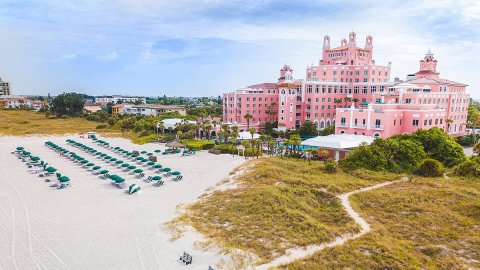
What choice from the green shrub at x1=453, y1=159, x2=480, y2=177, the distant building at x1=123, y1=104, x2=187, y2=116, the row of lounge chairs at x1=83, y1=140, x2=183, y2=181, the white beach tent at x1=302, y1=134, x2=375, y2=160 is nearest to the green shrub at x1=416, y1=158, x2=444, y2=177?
the green shrub at x1=453, y1=159, x2=480, y2=177

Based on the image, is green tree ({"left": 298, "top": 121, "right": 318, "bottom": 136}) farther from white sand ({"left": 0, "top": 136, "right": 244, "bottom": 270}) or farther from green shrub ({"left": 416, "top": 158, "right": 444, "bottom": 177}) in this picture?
white sand ({"left": 0, "top": 136, "right": 244, "bottom": 270})

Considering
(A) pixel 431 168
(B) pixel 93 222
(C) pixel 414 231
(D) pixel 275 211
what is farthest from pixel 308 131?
(B) pixel 93 222

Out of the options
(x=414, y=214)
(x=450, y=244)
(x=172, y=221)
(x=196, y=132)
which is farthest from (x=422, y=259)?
(x=196, y=132)

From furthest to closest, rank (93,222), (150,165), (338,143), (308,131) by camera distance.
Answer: (308,131)
(338,143)
(150,165)
(93,222)

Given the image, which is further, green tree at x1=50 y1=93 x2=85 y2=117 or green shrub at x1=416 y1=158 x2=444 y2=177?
green tree at x1=50 y1=93 x2=85 y2=117

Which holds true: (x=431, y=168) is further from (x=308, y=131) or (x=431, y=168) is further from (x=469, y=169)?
(x=308, y=131)

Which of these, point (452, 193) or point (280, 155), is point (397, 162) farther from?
point (280, 155)
